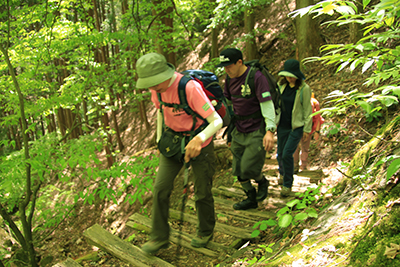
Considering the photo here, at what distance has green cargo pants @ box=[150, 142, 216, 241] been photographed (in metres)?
3.10

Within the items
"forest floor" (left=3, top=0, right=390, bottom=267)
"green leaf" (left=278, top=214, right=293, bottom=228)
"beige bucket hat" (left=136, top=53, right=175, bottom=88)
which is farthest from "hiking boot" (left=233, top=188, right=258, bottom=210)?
"beige bucket hat" (left=136, top=53, right=175, bottom=88)

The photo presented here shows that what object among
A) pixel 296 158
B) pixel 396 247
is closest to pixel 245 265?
pixel 396 247

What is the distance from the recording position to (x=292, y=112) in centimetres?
446

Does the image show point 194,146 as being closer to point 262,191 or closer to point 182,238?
point 182,238

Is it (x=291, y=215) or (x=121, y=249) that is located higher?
(x=291, y=215)

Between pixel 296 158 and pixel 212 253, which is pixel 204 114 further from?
pixel 296 158

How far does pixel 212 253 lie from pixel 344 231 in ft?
6.22

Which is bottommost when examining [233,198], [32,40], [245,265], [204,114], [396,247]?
[233,198]

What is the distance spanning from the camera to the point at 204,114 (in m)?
2.84

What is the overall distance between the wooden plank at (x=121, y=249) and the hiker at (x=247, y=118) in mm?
A: 1729

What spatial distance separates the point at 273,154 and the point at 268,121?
4.12m

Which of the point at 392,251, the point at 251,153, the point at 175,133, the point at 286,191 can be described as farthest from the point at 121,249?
the point at 392,251

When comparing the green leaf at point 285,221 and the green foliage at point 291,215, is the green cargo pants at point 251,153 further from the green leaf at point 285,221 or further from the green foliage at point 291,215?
the green leaf at point 285,221

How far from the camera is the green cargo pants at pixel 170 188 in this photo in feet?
10.2
